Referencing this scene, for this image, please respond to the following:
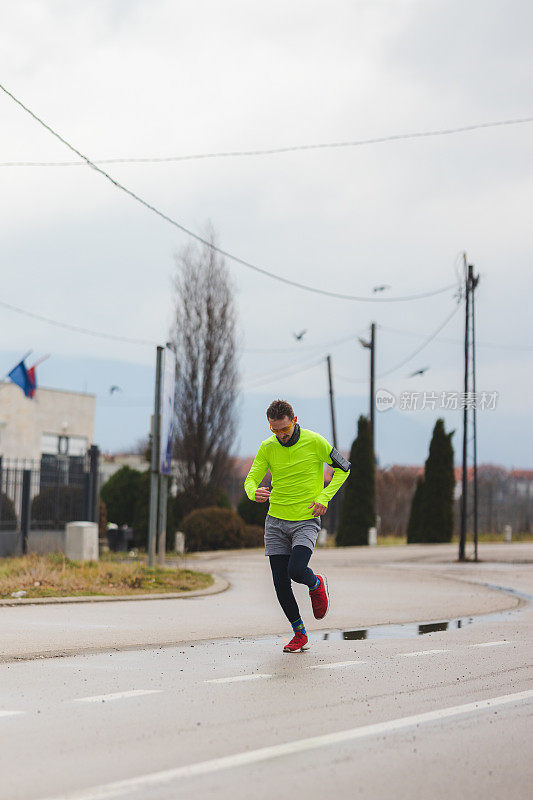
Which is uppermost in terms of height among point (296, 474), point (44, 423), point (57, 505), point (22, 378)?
point (22, 378)

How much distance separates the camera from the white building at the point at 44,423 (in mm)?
45625

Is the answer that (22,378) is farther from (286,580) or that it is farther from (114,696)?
(114,696)

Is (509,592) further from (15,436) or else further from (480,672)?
(15,436)

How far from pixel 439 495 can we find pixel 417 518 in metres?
1.20

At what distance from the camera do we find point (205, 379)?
1608 inches

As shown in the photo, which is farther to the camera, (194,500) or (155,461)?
(194,500)

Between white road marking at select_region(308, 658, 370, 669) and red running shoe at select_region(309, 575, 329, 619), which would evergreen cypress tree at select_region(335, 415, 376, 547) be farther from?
white road marking at select_region(308, 658, 370, 669)

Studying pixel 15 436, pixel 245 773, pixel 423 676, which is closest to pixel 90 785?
pixel 245 773

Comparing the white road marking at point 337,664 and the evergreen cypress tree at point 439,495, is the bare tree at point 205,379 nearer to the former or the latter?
the evergreen cypress tree at point 439,495

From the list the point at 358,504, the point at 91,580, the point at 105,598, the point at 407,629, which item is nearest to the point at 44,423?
the point at 358,504

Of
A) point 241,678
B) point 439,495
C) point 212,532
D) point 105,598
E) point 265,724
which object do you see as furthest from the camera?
point 439,495

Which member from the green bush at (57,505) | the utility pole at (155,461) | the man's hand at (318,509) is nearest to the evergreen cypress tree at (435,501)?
the green bush at (57,505)

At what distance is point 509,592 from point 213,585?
4.53 metres

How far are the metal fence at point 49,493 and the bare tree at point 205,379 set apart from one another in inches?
604
